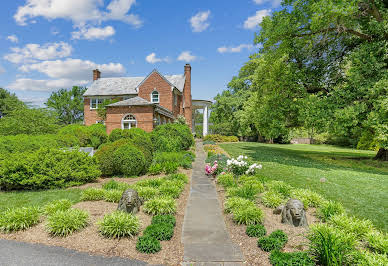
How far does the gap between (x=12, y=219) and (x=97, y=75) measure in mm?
33385

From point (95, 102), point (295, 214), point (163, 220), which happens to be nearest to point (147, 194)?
point (163, 220)

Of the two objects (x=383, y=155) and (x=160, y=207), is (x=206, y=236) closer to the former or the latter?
(x=160, y=207)

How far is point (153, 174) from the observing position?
9180 millimetres

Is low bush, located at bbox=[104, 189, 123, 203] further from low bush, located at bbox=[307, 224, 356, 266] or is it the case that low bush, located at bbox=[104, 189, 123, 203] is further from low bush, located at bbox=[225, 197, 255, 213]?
low bush, located at bbox=[307, 224, 356, 266]

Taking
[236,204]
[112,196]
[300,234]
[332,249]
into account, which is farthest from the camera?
[112,196]

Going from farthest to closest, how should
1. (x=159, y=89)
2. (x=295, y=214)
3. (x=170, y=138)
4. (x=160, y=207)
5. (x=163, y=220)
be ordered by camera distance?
1. (x=159, y=89)
2. (x=170, y=138)
3. (x=160, y=207)
4. (x=163, y=220)
5. (x=295, y=214)

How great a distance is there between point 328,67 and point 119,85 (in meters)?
25.5

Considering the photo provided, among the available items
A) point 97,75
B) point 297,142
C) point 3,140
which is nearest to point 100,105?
point 97,75

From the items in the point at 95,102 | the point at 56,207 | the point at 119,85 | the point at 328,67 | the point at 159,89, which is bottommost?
the point at 56,207

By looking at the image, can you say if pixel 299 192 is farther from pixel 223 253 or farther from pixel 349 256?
pixel 223 253

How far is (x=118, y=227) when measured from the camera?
12.7ft

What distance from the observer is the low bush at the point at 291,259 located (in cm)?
295

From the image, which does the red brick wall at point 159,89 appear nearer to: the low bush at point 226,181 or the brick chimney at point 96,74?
the brick chimney at point 96,74

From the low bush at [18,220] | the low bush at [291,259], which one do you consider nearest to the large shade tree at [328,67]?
the low bush at [291,259]
